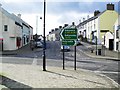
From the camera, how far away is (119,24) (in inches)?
2194

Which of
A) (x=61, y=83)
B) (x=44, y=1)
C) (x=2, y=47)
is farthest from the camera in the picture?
(x=2, y=47)

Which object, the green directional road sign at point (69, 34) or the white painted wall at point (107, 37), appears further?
the white painted wall at point (107, 37)

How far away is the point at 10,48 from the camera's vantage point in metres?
55.8

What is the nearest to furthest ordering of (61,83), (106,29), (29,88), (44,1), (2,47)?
(29,88)
(61,83)
(44,1)
(2,47)
(106,29)

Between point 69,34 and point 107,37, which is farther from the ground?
point 69,34

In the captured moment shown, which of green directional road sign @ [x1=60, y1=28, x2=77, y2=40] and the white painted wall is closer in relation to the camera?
green directional road sign @ [x1=60, y1=28, x2=77, y2=40]

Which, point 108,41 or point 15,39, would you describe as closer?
point 15,39

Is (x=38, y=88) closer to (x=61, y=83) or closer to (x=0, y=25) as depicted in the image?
(x=61, y=83)

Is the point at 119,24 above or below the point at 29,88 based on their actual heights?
above

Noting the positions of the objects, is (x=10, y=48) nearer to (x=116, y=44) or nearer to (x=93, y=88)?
(x=116, y=44)

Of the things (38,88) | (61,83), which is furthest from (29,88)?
(61,83)

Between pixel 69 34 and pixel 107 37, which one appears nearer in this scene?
pixel 69 34

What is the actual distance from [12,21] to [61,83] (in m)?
44.1

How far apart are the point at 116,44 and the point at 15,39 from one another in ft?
62.3
